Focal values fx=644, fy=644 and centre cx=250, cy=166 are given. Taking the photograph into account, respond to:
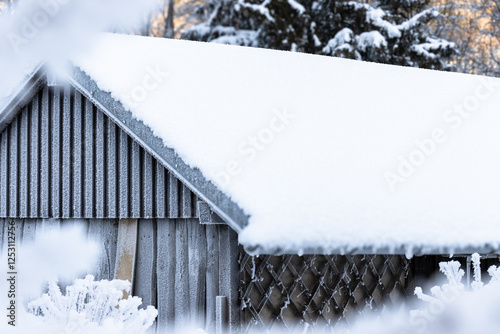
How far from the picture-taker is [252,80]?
6555mm

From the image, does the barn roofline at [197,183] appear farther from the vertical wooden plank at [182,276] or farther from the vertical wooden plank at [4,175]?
the vertical wooden plank at [4,175]

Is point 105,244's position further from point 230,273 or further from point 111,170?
point 230,273

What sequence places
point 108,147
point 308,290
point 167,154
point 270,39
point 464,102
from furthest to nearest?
1. point 270,39
2. point 464,102
3. point 108,147
4. point 308,290
5. point 167,154

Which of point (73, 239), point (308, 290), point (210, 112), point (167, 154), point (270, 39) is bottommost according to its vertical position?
point (308, 290)

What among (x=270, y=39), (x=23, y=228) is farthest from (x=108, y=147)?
(x=270, y=39)

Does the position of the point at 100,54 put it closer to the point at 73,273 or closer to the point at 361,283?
the point at 73,273

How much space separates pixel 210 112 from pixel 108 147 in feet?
3.47

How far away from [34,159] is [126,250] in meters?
1.50

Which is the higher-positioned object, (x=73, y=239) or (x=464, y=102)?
(x=464, y=102)

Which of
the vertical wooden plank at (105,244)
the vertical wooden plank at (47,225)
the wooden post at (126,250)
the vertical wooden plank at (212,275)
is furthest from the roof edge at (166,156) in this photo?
the vertical wooden plank at (47,225)

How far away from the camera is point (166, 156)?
479 cm

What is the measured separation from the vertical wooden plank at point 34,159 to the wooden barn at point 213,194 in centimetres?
1

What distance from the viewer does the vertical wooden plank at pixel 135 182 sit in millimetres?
5543

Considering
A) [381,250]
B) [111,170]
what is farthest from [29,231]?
[381,250]
